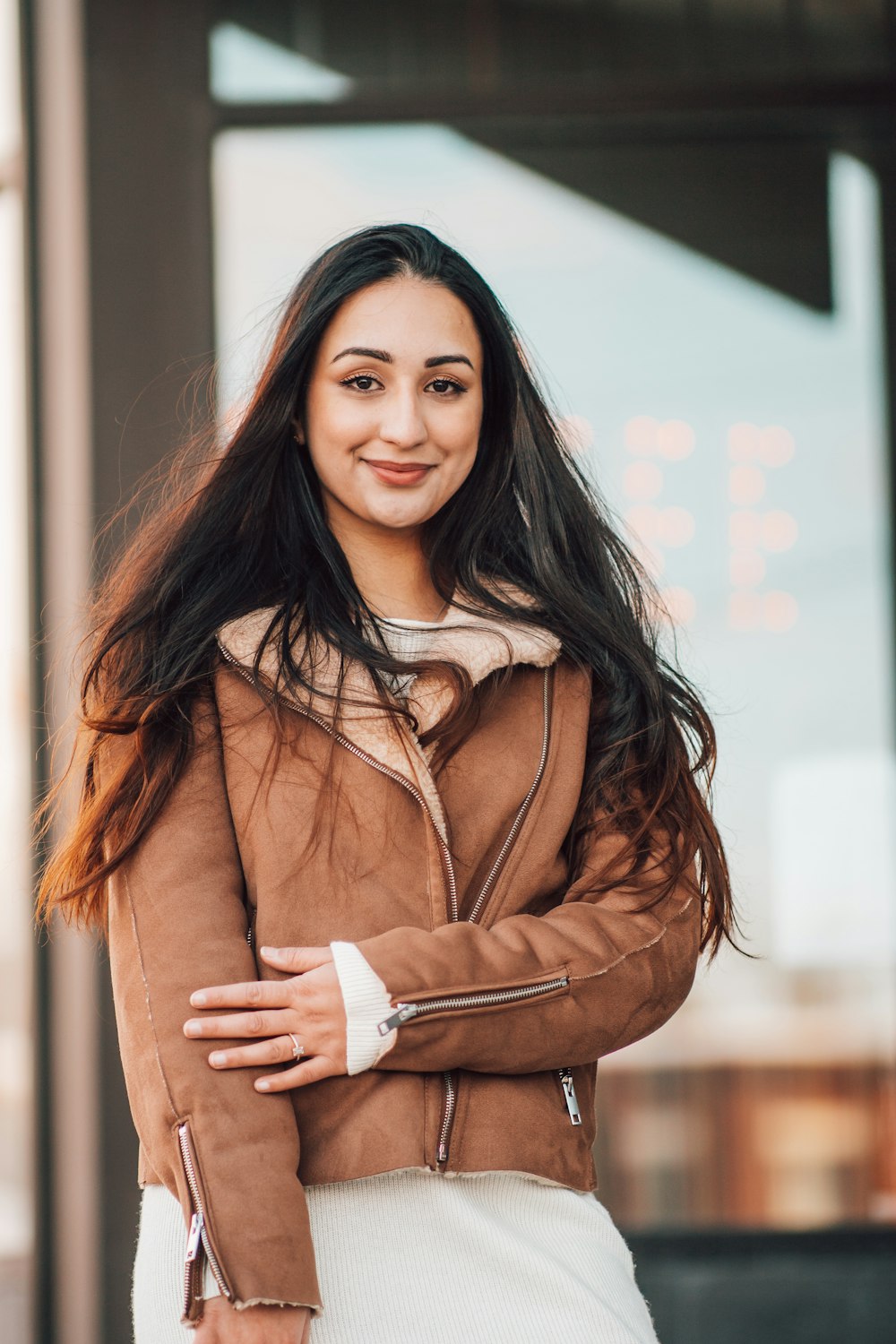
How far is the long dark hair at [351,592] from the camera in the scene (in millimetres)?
1644

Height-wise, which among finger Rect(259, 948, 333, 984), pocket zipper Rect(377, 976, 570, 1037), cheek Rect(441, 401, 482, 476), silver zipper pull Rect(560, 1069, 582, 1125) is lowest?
silver zipper pull Rect(560, 1069, 582, 1125)

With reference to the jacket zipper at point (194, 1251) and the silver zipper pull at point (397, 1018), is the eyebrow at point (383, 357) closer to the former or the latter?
the silver zipper pull at point (397, 1018)

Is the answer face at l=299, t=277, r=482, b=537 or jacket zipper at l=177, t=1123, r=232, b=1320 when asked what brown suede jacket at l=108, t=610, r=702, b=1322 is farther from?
face at l=299, t=277, r=482, b=537

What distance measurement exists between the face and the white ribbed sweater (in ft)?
1.88

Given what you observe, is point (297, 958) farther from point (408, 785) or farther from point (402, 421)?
point (402, 421)

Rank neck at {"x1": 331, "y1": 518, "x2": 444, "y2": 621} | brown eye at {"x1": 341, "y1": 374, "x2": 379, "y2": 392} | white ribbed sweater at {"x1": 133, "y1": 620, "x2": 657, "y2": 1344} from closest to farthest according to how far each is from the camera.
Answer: white ribbed sweater at {"x1": 133, "y1": 620, "x2": 657, "y2": 1344} → brown eye at {"x1": 341, "y1": 374, "x2": 379, "y2": 392} → neck at {"x1": 331, "y1": 518, "x2": 444, "y2": 621}

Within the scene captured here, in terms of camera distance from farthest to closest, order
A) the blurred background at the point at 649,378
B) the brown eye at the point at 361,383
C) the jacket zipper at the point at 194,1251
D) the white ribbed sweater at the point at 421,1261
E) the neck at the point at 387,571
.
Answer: the blurred background at the point at 649,378
the neck at the point at 387,571
the brown eye at the point at 361,383
the white ribbed sweater at the point at 421,1261
the jacket zipper at the point at 194,1251

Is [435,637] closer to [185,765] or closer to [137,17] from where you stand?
[185,765]

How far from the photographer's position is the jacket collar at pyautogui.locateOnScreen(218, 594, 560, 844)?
163 cm

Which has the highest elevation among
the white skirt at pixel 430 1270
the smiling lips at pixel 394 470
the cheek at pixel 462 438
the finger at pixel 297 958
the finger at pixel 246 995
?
the cheek at pixel 462 438

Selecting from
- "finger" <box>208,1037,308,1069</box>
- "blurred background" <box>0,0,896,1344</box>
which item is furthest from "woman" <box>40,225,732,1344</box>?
"blurred background" <box>0,0,896,1344</box>

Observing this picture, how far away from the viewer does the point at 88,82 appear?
361 cm

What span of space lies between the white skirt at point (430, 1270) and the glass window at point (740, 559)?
85.8 inches

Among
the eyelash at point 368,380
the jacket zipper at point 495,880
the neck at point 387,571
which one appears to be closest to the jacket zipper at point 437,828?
the jacket zipper at point 495,880
